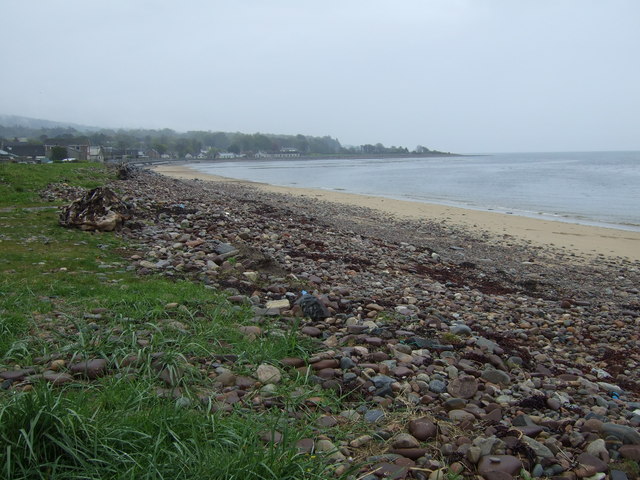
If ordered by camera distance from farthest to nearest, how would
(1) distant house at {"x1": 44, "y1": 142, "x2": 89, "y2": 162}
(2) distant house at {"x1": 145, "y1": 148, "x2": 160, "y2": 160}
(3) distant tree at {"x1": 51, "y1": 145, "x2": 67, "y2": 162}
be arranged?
(2) distant house at {"x1": 145, "y1": 148, "x2": 160, "y2": 160}
(1) distant house at {"x1": 44, "y1": 142, "x2": 89, "y2": 162}
(3) distant tree at {"x1": 51, "y1": 145, "x2": 67, "y2": 162}

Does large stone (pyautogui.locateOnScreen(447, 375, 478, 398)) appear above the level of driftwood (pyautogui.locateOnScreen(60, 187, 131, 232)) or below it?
below

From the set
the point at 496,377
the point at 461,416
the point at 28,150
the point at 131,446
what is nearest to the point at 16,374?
the point at 131,446

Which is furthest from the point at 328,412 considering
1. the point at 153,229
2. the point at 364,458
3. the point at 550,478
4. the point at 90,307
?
the point at 153,229

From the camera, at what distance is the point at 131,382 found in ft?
12.1

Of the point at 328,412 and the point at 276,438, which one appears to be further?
the point at 328,412

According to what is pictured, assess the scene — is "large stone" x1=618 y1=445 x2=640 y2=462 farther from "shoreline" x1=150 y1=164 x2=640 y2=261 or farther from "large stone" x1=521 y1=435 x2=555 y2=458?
"shoreline" x1=150 y1=164 x2=640 y2=261

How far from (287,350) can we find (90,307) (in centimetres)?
232

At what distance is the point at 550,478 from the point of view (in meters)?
3.11

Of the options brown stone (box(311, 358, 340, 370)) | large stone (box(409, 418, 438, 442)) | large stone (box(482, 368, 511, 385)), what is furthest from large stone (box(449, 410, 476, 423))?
brown stone (box(311, 358, 340, 370))

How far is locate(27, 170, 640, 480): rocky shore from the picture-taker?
131 inches

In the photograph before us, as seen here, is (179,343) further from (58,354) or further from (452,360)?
(452,360)

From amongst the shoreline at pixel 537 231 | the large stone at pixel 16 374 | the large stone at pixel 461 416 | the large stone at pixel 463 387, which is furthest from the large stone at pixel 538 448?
the shoreline at pixel 537 231

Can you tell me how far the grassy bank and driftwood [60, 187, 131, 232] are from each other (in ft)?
7.81

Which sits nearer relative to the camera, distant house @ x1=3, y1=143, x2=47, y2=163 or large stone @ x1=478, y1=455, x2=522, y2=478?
large stone @ x1=478, y1=455, x2=522, y2=478
